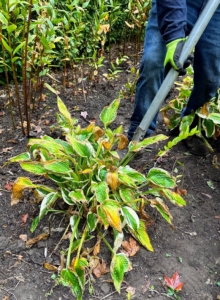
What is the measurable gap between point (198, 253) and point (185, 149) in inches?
38.4

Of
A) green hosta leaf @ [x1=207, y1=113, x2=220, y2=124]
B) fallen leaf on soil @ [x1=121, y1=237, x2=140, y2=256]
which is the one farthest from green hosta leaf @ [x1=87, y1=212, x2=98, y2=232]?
green hosta leaf @ [x1=207, y1=113, x2=220, y2=124]

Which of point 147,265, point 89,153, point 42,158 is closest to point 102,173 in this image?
point 89,153

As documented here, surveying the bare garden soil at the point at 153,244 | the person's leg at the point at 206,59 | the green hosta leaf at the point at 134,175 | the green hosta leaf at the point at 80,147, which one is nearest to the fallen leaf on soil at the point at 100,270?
the bare garden soil at the point at 153,244

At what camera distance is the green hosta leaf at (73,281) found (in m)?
1.75

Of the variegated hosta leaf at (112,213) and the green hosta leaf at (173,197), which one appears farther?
the green hosta leaf at (173,197)

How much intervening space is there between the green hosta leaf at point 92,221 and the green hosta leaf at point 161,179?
38 centimetres

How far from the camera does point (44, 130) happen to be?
2852 millimetres

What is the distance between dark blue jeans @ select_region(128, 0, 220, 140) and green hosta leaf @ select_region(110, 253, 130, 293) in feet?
3.16

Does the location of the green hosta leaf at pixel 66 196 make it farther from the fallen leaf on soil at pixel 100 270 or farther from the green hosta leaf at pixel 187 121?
the green hosta leaf at pixel 187 121

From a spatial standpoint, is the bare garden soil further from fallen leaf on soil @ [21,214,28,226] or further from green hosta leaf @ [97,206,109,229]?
green hosta leaf @ [97,206,109,229]

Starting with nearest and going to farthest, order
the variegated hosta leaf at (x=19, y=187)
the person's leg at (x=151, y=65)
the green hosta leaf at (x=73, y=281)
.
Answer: the green hosta leaf at (x=73, y=281) → the variegated hosta leaf at (x=19, y=187) → the person's leg at (x=151, y=65)

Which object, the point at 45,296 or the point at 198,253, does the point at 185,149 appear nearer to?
the point at 198,253

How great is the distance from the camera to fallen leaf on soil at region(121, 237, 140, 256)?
204cm

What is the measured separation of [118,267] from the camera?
184cm
